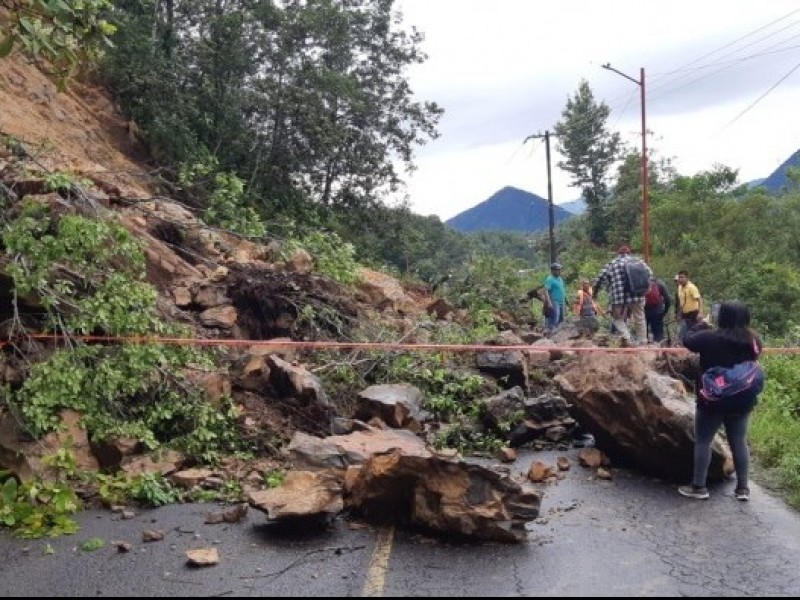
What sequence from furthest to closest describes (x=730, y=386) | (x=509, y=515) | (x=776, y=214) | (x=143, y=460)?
(x=776, y=214) → (x=143, y=460) → (x=730, y=386) → (x=509, y=515)

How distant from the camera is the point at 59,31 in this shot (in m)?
4.97

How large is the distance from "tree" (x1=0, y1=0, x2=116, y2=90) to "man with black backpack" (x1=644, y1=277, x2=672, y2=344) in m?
9.08

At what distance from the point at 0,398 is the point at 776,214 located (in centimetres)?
3383

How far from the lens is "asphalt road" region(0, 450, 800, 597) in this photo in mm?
4188

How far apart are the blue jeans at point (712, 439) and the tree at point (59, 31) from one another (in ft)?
16.0

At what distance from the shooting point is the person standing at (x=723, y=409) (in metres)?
5.72

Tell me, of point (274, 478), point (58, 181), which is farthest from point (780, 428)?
point (58, 181)

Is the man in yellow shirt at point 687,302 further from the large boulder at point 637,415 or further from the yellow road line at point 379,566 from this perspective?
the yellow road line at point 379,566

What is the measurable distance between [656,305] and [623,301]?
2.75 ft

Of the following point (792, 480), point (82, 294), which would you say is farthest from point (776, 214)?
point (82, 294)

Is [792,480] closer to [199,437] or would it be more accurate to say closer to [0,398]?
[199,437]

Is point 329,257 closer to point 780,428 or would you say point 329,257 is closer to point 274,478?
point 274,478

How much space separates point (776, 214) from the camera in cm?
3359

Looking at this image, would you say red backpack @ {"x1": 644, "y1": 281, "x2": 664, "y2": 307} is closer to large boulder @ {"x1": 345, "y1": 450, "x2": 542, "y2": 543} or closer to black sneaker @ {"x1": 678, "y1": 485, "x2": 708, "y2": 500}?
black sneaker @ {"x1": 678, "y1": 485, "x2": 708, "y2": 500}
